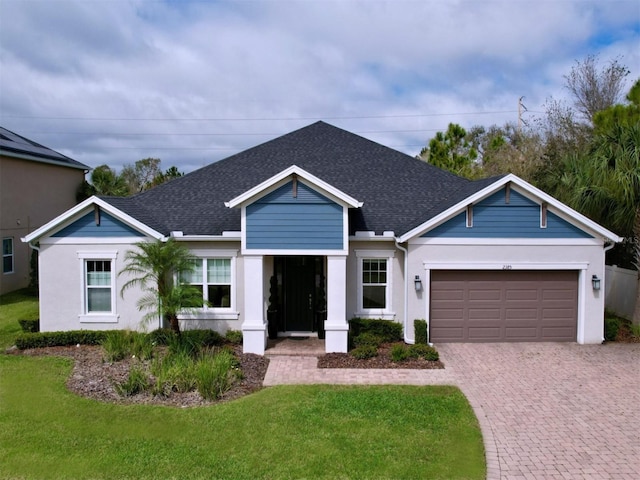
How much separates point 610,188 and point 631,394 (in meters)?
Result: 7.21

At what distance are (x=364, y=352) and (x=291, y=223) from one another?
412 cm

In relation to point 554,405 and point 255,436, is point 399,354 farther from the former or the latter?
point 255,436

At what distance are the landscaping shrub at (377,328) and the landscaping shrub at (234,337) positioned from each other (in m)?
3.42

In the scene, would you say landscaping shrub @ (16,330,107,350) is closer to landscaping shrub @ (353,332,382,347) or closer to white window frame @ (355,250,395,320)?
landscaping shrub @ (353,332,382,347)

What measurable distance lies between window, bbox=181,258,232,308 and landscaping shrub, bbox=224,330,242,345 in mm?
920

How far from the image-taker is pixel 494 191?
14578 millimetres

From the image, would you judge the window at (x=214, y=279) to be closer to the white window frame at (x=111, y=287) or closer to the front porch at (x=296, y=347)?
the front porch at (x=296, y=347)

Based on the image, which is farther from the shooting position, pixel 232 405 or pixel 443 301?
pixel 443 301

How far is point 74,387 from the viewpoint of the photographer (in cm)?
1120

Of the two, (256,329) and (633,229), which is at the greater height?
(633,229)

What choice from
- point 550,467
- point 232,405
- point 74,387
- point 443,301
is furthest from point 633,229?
point 74,387

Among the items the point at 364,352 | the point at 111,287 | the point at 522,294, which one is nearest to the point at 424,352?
the point at 364,352

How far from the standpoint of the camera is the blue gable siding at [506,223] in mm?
14711

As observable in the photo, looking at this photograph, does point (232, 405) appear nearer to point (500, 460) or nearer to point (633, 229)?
point (500, 460)
